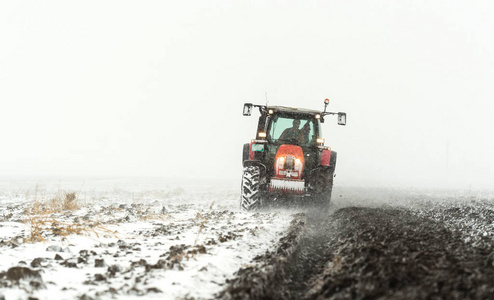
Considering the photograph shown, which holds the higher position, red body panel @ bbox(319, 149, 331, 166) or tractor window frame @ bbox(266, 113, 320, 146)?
tractor window frame @ bbox(266, 113, 320, 146)

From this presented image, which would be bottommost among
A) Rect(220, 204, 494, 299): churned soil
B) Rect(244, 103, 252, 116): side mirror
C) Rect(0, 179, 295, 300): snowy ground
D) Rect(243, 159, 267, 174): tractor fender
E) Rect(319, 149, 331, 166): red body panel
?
Rect(0, 179, 295, 300): snowy ground

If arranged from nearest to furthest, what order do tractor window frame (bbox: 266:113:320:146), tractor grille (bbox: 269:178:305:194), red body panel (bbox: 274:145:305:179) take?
tractor grille (bbox: 269:178:305:194)
red body panel (bbox: 274:145:305:179)
tractor window frame (bbox: 266:113:320:146)

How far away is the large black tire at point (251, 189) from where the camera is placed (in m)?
8.81

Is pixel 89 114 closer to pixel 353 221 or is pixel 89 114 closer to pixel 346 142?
pixel 346 142

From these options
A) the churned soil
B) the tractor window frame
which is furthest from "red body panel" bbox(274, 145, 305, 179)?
the churned soil

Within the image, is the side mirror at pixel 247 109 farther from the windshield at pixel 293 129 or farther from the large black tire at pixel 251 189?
the large black tire at pixel 251 189

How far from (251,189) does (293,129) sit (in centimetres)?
202

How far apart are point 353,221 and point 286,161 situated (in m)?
3.12

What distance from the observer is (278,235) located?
17.1ft

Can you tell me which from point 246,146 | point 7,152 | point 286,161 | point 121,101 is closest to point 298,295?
point 286,161

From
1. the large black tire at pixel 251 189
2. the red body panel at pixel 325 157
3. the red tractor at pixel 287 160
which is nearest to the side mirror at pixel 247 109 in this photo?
the red tractor at pixel 287 160

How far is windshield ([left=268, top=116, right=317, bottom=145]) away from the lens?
31.9 ft

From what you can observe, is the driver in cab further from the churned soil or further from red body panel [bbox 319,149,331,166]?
the churned soil

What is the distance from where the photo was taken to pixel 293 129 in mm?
9789
